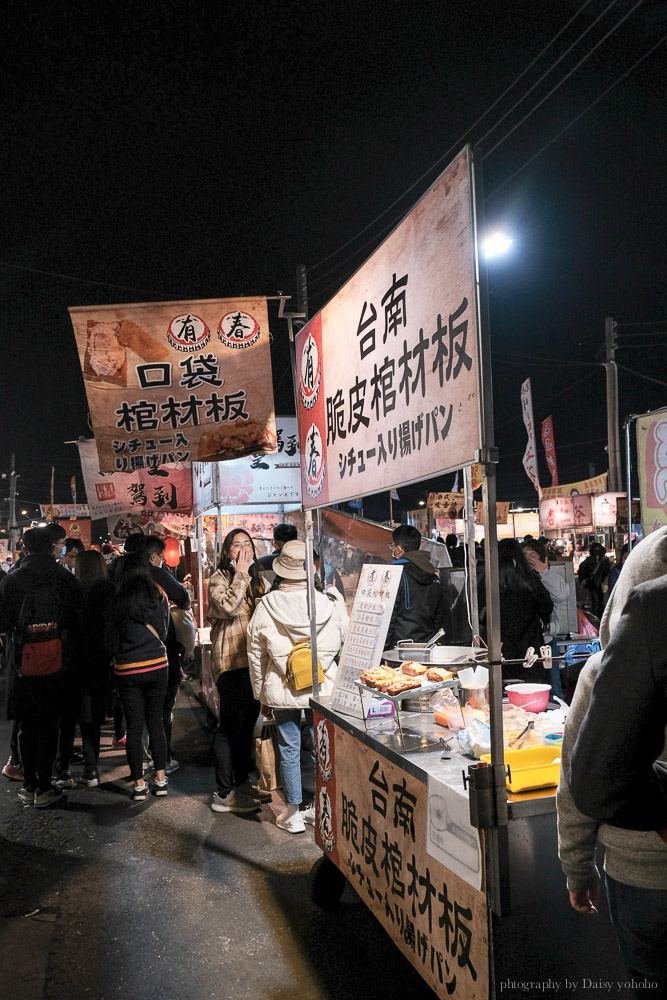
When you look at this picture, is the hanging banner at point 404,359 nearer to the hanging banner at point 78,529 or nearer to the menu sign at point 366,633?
the menu sign at point 366,633

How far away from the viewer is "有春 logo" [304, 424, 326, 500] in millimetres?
4312

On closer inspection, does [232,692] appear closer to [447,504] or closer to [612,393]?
[447,504]

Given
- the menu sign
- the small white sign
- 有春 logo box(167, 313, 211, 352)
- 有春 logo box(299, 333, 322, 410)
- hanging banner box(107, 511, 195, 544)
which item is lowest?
the small white sign

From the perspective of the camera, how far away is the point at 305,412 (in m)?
4.68

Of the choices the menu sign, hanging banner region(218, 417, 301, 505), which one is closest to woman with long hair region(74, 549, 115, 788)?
hanging banner region(218, 417, 301, 505)

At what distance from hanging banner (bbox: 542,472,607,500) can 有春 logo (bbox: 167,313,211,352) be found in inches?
653

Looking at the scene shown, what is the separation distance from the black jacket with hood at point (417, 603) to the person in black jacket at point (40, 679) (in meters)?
2.85

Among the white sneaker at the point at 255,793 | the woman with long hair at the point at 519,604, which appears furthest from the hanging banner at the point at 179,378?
the white sneaker at the point at 255,793

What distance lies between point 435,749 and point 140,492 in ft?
31.4

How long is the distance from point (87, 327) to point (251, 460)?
2.82 m

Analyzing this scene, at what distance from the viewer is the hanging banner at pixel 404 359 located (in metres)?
2.51

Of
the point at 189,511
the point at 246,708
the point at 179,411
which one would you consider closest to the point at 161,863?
the point at 246,708

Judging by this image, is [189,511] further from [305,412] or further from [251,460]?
[305,412]

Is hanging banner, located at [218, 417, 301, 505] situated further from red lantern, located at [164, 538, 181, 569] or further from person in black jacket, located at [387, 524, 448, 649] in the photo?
red lantern, located at [164, 538, 181, 569]
